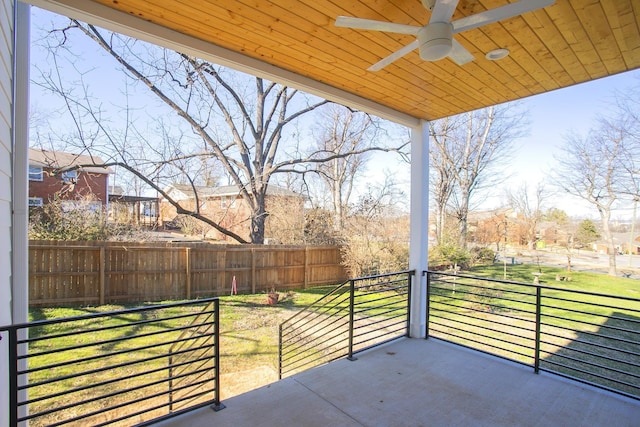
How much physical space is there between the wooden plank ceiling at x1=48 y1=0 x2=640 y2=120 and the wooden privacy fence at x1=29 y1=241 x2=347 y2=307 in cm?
626

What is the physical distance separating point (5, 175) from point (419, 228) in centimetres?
349

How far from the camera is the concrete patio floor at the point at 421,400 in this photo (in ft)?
7.09

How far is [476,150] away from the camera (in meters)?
12.7

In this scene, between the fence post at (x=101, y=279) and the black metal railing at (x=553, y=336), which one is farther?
the fence post at (x=101, y=279)

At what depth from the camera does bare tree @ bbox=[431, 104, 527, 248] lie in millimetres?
12469

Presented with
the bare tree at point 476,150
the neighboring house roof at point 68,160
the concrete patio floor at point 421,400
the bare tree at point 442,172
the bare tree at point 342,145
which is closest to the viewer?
the concrete patio floor at point 421,400

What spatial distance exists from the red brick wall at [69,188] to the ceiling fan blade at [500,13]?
8.95m

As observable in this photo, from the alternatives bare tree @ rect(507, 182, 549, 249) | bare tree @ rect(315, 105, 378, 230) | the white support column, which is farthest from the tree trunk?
the white support column

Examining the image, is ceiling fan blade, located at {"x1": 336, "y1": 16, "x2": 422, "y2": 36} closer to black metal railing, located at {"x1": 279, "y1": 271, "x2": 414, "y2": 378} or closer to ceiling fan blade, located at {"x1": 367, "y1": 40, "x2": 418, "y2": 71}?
ceiling fan blade, located at {"x1": 367, "y1": 40, "x2": 418, "y2": 71}

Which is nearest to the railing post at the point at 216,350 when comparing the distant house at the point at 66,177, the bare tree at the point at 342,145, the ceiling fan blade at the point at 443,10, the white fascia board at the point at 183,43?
the white fascia board at the point at 183,43

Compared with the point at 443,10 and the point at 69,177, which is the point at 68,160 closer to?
the point at 69,177

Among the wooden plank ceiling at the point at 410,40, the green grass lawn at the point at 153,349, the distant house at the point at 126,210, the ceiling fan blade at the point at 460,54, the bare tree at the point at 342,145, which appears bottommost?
the green grass lawn at the point at 153,349

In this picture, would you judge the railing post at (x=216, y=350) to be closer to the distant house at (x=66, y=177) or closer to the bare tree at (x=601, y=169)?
the distant house at (x=66, y=177)

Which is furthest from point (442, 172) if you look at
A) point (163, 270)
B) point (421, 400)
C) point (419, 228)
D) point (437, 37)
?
point (437, 37)
